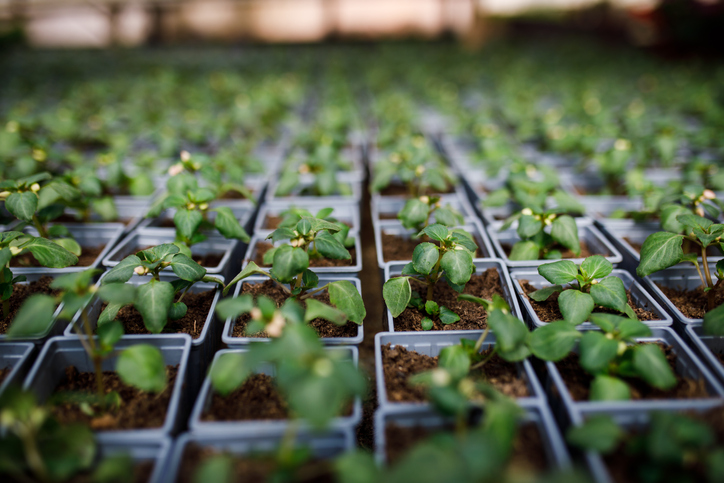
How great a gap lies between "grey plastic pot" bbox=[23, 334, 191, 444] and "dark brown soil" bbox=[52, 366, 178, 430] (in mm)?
19

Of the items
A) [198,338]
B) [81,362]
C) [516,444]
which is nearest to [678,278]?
[516,444]

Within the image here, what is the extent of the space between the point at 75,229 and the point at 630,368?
6.62 ft

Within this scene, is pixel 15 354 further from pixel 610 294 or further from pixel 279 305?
pixel 610 294

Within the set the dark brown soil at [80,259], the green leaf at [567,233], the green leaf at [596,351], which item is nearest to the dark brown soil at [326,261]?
the dark brown soil at [80,259]

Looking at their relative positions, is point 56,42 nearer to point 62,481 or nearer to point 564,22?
point 564,22

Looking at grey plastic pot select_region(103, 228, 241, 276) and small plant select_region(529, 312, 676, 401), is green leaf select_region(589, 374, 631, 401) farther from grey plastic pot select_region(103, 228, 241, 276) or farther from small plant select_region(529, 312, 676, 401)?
grey plastic pot select_region(103, 228, 241, 276)

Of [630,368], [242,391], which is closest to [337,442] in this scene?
[242,391]

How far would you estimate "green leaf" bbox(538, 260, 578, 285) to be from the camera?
1.22 meters

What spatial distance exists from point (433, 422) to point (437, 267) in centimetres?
50

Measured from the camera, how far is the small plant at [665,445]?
76 centimetres

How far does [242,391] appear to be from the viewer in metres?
1.08

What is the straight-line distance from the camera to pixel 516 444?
0.92 meters

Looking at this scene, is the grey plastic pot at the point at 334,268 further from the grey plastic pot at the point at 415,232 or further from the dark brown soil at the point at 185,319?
the dark brown soil at the point at 185,319

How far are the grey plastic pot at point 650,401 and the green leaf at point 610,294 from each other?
134mm
